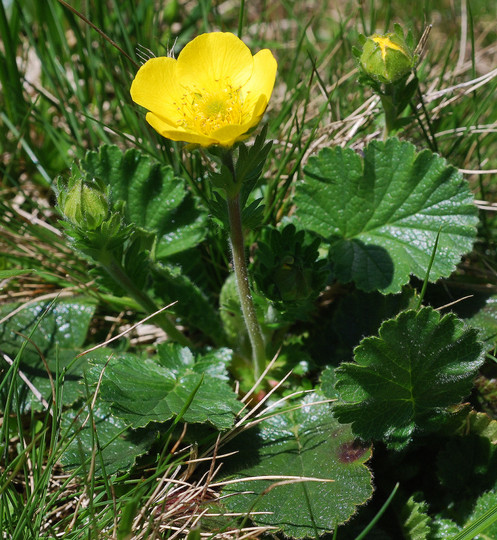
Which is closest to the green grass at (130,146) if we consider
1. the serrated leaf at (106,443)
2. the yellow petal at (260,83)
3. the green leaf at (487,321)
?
the serrated leaf at (106,443)

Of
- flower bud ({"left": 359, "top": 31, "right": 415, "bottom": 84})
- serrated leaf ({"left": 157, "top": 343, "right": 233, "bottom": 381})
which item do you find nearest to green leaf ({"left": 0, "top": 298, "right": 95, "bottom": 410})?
serrated leaf ({"left": 157, "top": 343, "right": 233, "bottom": 381})

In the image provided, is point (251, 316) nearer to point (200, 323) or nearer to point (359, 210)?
point (200, 323)

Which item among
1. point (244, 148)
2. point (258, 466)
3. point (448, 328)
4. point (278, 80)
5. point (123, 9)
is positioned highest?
point (123, 9)

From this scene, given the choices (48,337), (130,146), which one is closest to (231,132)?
(48,337)

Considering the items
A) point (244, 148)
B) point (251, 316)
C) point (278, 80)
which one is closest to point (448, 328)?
point (251, 316)

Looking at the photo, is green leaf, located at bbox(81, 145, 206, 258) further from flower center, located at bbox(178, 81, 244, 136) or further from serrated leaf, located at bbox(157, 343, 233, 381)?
flower center, located at bbox(178, 81, 244, 136)

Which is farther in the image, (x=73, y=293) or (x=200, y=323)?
(x=73, y=293)

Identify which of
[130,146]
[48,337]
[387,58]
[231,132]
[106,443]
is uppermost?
[387,58]

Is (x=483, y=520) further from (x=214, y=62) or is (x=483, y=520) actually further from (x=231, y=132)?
(x=214, y=62)
